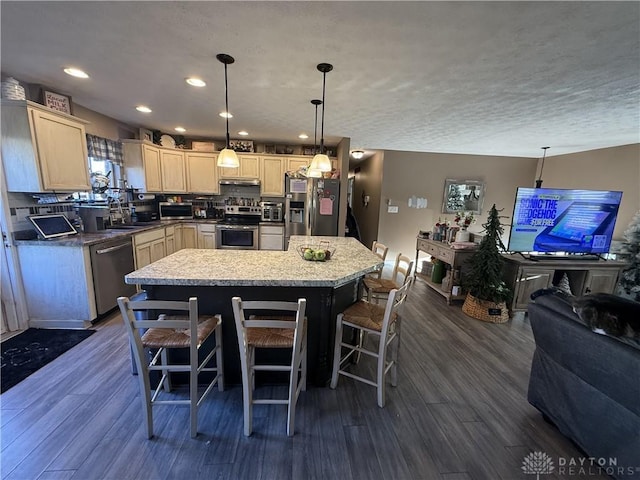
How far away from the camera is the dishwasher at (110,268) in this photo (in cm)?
282

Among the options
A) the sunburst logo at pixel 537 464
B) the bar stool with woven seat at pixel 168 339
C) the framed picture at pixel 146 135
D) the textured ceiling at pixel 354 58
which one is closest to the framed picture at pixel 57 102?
the textured ceiling at pixel 354 58

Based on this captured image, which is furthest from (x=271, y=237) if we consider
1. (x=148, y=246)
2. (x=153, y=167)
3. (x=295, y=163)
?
(x=153, y=167)

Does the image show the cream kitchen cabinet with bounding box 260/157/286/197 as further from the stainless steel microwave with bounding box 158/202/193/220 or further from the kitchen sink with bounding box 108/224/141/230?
the kitchen sink with bounding box 108/224/141/230

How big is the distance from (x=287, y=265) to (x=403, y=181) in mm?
4543

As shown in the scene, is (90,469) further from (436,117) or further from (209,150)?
(209,150)

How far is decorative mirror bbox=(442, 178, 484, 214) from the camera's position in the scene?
5.91 metres

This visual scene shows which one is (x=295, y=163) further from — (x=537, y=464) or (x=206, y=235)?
(x=537, y=464)

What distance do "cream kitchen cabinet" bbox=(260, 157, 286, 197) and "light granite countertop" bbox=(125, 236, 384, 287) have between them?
9.59 feet

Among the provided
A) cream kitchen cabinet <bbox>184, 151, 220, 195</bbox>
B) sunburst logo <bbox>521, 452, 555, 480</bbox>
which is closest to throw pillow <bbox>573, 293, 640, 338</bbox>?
sunburst logo <bbox>521, 452, 555, 480</bbox>

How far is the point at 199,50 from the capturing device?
Answer: 1.96 m

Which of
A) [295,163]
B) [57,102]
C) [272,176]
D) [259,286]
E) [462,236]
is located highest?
[57,102]

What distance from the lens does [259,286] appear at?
1815mm
